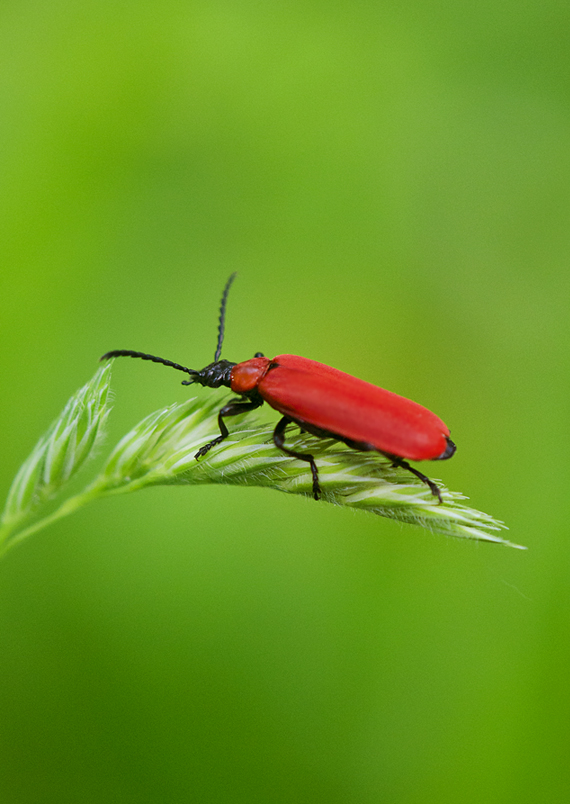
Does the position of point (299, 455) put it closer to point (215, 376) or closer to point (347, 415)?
point (347, 415)

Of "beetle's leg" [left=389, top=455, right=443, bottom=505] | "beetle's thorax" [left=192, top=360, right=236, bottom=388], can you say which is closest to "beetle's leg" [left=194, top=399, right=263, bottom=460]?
"beetle's thorax" [left=192, top=360, right=236, bottom=388]

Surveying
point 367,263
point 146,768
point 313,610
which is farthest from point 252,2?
point 146,768

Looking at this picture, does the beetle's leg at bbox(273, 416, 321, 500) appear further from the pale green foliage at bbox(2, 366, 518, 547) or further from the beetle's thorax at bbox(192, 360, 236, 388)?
the beetle's thorax at bbox(192, 360, 236, 388)

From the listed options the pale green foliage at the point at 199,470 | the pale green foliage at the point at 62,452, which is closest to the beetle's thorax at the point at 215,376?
the pale green foliage at the point at 199,470

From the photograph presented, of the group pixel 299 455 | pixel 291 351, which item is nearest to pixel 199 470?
pixel 299 455

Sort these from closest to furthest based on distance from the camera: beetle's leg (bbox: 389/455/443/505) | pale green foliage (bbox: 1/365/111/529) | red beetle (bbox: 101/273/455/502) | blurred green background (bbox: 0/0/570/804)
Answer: pale green foliage (bbox: 1/365/111/529) < beetle's leg (bbox: 389/455/443/505) < red beetle (bbox: 101/273/455/502) < blurred green background (bbox: 0/0/570/804)

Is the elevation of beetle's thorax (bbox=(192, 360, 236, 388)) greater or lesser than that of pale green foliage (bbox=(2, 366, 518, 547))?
greater
